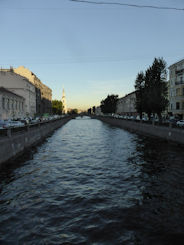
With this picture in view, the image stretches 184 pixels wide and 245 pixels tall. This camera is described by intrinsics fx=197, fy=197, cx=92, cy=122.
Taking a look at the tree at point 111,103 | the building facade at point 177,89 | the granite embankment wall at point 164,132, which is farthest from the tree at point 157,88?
the tree at point 111,103

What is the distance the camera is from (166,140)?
28.6 metres

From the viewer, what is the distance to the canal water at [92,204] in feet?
21.8

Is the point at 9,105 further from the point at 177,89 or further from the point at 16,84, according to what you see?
the point at 177,89

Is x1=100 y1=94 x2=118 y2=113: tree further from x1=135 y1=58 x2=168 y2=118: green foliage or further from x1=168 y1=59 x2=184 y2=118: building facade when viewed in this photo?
x1=135 y1=58 x2=168 y2=118: green foliage

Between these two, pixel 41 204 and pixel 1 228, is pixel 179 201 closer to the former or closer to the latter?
pixel 41 204

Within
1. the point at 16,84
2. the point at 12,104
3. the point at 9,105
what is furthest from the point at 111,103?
the point at 9,105

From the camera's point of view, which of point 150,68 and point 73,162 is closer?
point 73,162

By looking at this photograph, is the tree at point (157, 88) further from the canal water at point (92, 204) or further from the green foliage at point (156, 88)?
the canal water at point (92, 204)

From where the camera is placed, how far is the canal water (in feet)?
21.8

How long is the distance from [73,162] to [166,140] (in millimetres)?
16864

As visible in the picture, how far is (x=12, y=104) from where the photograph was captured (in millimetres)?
68438

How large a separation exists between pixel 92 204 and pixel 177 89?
196 ft

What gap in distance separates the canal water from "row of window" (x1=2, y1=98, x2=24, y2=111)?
5019 cm

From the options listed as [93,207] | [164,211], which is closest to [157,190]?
[164,211]
